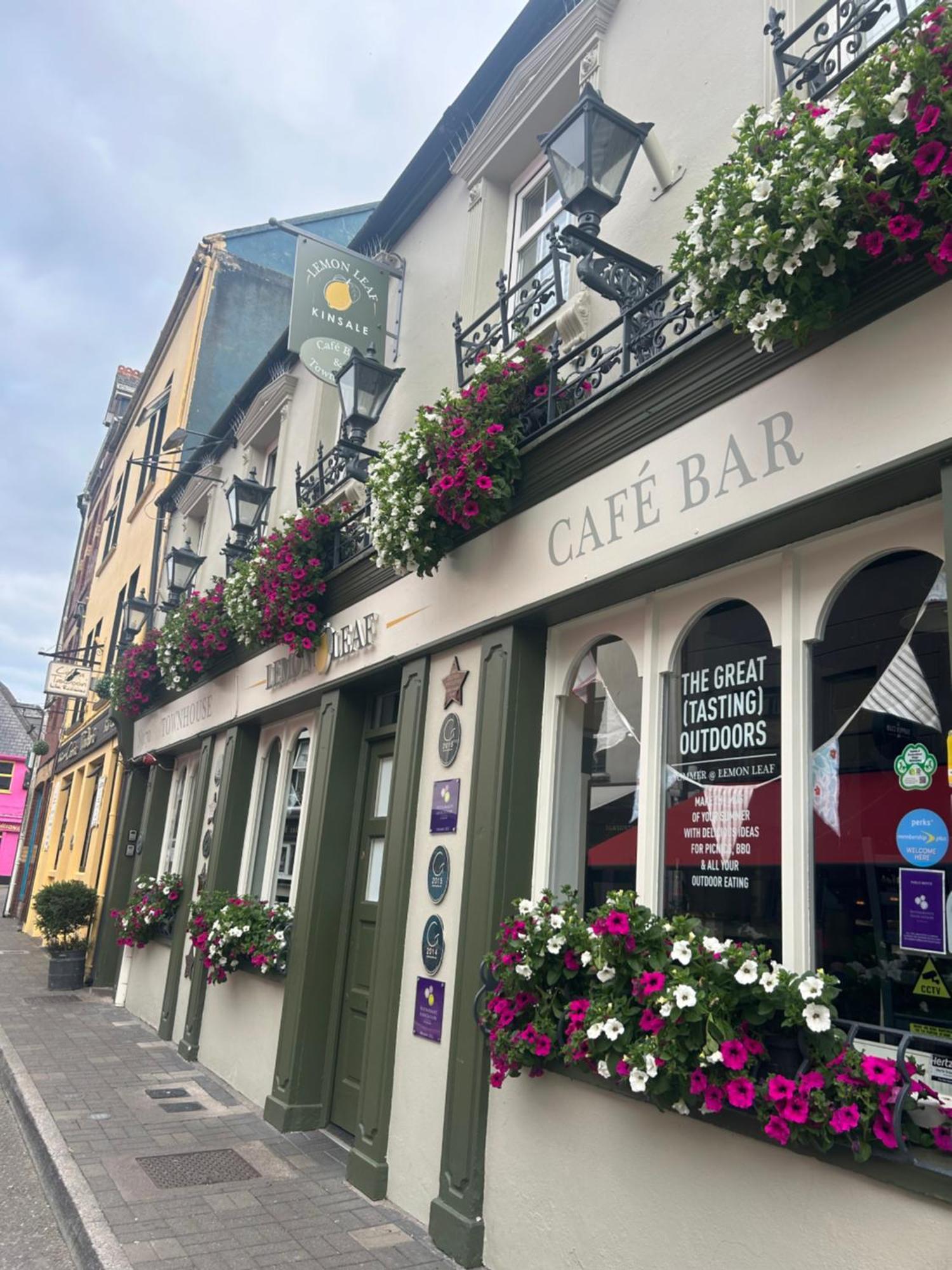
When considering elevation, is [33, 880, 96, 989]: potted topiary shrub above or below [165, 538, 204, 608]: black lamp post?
below

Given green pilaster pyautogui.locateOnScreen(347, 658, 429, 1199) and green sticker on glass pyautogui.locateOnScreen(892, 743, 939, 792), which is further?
green pilaster pyautogui.locateOnScreen(347, 658, 429, 1199)

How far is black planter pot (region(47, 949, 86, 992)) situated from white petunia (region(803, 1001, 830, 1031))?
11938mm

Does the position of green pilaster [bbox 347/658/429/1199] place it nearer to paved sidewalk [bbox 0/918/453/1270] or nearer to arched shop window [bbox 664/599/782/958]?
paved sidewalk [bbox 0/918/453/1270]

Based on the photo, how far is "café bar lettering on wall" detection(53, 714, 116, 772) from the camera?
15.9 metres

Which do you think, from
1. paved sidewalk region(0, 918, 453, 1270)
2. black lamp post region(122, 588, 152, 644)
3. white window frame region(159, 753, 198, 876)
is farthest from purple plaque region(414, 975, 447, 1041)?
black lamp post region(122, 588, 152, 644)

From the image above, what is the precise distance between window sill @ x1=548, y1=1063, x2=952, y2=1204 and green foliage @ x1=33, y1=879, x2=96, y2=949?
11.4 metres

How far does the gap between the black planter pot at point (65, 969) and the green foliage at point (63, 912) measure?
102 millimetres

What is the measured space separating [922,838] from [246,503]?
26.0 ft

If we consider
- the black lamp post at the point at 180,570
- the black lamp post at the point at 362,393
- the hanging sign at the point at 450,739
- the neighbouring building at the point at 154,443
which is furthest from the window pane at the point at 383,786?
the neighbouring building at the point at 154,443

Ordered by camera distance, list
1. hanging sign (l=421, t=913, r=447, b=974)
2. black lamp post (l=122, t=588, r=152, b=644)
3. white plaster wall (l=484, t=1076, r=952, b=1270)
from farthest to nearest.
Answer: black lamp post (l=122, t=588, r=152, b=644), hanging sign (l=421, t=913, r=447, b=974), white plaster wall (l=484, t=1076, r=952, b=1270)

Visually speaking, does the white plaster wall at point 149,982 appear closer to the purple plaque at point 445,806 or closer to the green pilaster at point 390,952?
the green pilaster at point 390,952

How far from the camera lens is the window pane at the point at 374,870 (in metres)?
6.68

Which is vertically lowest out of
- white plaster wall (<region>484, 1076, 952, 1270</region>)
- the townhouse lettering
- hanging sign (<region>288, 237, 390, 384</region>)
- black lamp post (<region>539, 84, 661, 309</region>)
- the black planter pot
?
the black planter pot

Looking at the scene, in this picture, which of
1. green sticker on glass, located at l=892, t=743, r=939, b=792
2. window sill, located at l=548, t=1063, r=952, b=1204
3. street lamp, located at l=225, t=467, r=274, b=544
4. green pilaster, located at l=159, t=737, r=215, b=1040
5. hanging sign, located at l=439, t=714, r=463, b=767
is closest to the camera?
window sill, located at l=548, t=1063, r=952, b=1204
